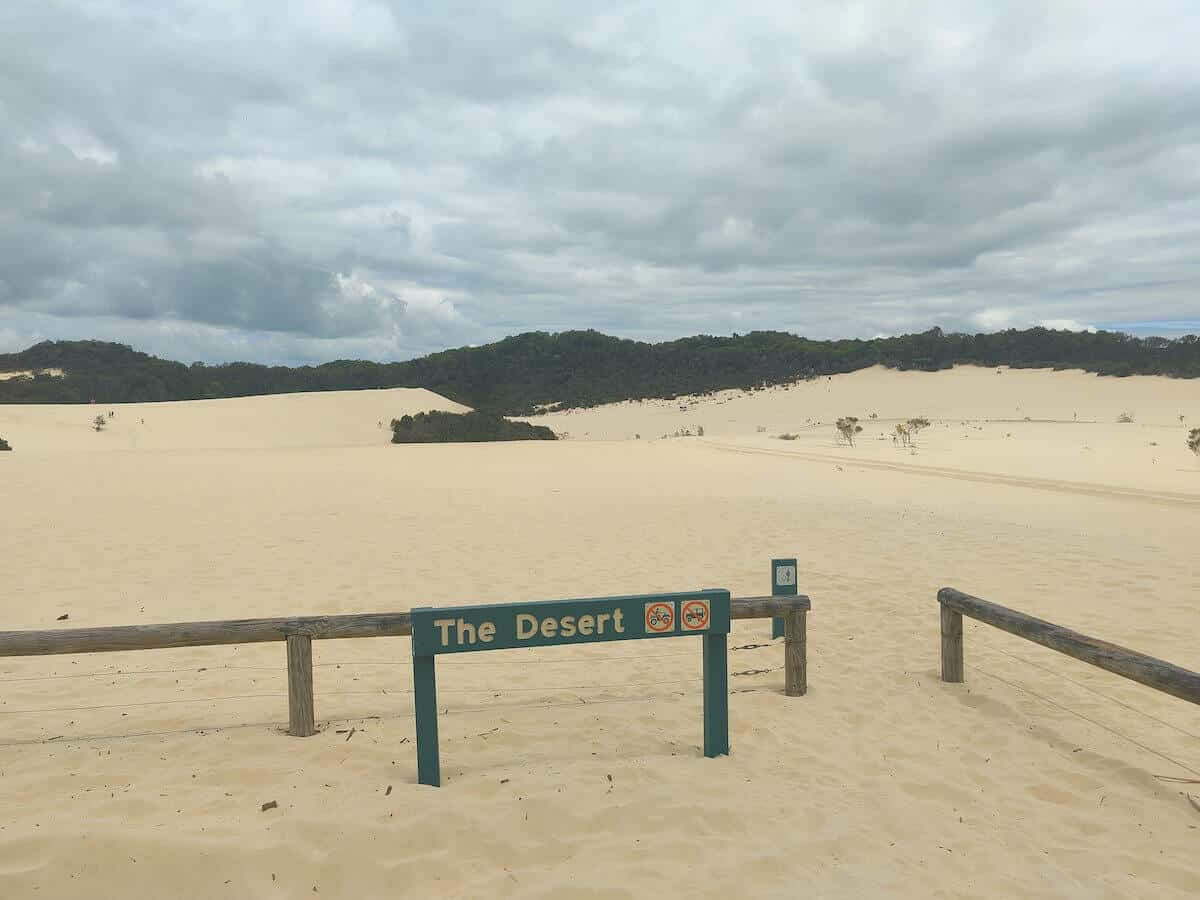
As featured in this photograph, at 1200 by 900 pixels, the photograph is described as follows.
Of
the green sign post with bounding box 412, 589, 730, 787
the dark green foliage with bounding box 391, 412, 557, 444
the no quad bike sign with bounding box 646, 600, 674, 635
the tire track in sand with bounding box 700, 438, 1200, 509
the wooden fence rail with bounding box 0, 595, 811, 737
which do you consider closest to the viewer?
the green sign post with bounding box 412, 589, 730, 787

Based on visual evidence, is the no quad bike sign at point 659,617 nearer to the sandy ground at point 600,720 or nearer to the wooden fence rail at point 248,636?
the sandy ground at point 600,720

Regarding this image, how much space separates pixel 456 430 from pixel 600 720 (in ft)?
96.8

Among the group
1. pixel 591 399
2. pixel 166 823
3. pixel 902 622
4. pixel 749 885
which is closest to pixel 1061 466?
pixel 902 622

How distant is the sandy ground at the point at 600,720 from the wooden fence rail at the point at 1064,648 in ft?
1.25

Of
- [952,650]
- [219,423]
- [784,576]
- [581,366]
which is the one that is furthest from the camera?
[581,366]

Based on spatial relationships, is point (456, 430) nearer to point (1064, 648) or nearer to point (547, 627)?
point (547, 627)

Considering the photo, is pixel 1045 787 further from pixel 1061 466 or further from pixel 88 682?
pixel 1061 466

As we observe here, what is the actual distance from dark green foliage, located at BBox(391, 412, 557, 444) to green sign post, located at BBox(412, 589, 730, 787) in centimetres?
2897

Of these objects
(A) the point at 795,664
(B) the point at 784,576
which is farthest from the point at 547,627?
(B) the point at 784,576

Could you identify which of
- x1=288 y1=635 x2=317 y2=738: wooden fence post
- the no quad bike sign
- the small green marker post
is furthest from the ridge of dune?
the no quad bike sign

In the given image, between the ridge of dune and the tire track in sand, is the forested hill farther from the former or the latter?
the tire track in sand

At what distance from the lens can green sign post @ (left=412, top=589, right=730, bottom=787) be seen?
4.04 metres

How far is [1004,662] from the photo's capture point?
6.55m

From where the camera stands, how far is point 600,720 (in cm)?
529
